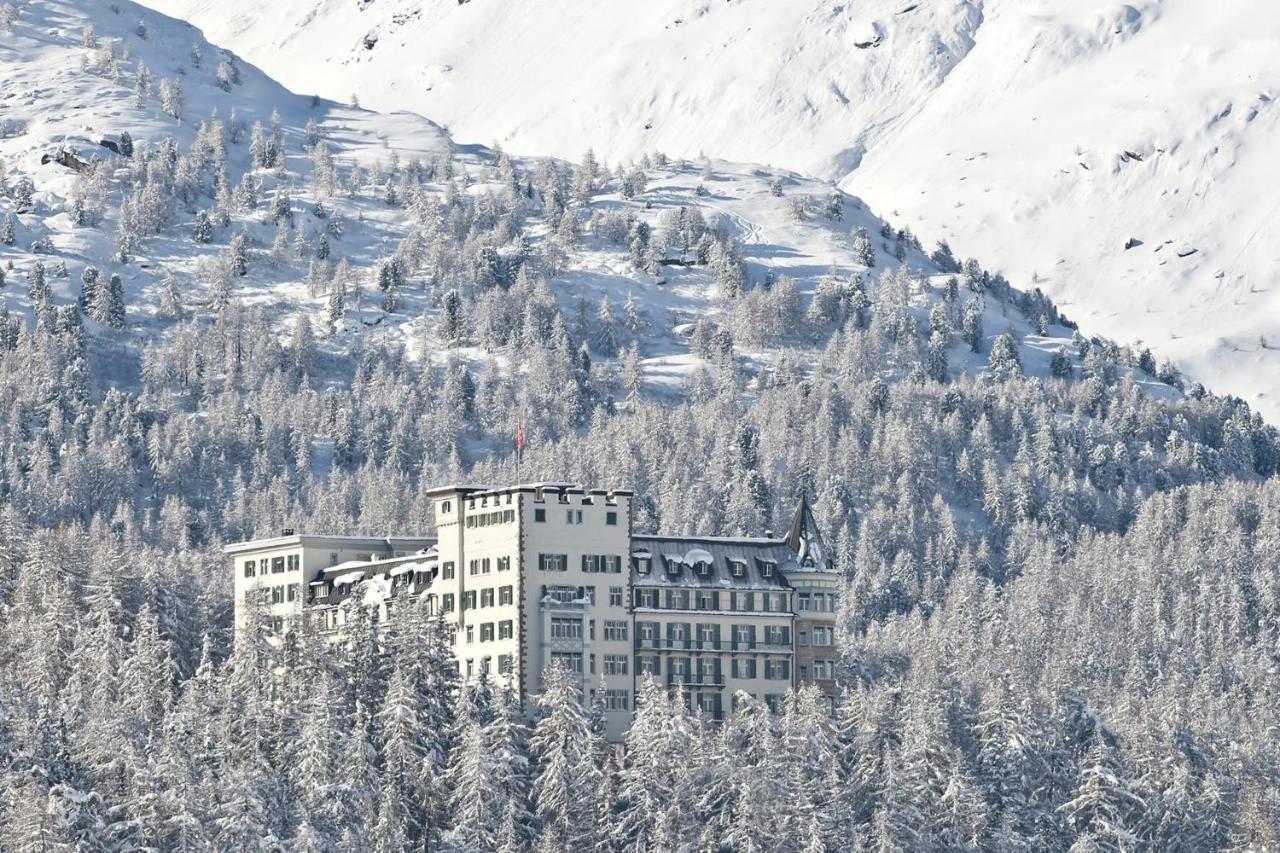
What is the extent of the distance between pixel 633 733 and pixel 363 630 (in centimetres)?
1786

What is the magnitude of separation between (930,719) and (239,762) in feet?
145

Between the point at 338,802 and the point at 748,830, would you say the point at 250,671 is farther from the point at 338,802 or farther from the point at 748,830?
the point at 748,830

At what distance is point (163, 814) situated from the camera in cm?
16875

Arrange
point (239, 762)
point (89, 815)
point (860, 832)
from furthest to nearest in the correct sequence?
point (860, 832)
point (239, 762)
point (89, 815)

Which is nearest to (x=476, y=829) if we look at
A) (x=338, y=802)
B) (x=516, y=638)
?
(x=338, y=802)

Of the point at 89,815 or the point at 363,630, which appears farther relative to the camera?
the point at 363,630

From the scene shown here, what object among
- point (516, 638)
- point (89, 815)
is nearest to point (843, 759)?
point (516, 638)

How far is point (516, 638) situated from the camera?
19900cm

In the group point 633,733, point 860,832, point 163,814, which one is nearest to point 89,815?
point 163,814

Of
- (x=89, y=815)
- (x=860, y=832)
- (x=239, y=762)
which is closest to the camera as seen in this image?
(x=89, y=815)

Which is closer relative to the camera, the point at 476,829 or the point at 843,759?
the point at 476,829

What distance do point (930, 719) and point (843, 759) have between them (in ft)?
22.3

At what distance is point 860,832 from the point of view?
18862 centimetres

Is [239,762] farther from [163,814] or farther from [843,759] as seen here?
[843,759]
